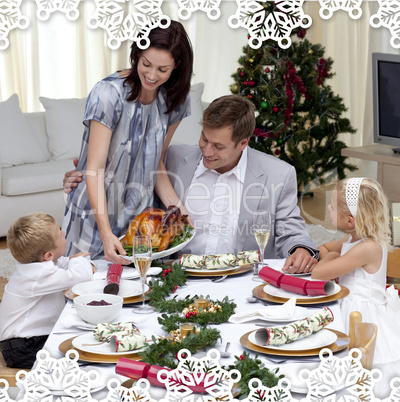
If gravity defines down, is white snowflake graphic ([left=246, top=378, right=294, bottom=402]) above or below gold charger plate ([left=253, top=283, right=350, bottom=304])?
below

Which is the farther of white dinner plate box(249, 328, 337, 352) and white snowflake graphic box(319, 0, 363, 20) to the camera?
white snowflake graphic box(319, 0, 363, 20)

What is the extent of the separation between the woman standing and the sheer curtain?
4.15 metres

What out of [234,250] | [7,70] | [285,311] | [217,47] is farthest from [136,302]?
[217,47]

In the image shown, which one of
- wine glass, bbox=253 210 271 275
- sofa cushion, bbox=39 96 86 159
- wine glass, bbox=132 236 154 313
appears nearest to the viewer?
wine glass, bbox=132 236 154 313

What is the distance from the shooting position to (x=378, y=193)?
2178 mm

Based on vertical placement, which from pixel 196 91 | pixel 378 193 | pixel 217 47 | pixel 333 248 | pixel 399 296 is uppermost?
pixel 217 47

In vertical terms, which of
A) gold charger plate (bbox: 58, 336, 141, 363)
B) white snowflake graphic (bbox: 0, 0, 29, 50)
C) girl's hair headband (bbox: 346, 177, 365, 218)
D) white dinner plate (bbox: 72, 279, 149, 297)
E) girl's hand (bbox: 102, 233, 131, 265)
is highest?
white snowflake graphic (bbox: 0, 0, 29, 50)

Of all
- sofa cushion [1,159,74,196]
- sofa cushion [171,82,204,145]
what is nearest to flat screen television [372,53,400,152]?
sofa cushion [171,82,204,145]

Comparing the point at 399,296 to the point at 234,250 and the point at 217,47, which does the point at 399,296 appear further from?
the point at 217,47

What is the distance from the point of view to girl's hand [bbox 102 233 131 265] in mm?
2092

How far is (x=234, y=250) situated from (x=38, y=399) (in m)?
1.30

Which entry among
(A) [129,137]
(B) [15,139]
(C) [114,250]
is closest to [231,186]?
(A) [129,137]

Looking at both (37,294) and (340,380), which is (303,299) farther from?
(37,294)

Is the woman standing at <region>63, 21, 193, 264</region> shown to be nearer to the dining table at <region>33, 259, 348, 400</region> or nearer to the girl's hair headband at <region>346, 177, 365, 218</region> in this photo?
the dining table at <region>33, 259, 348, 400</region>
